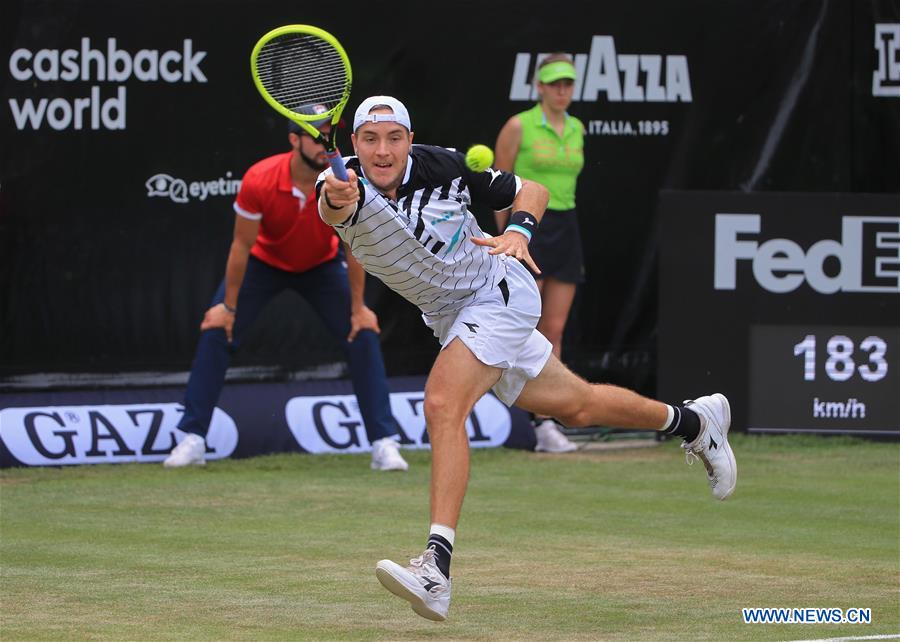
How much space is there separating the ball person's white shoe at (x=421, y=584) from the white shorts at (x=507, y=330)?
0.94 m

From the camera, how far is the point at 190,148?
1020 centimetres

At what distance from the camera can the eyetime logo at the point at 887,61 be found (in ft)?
36.1

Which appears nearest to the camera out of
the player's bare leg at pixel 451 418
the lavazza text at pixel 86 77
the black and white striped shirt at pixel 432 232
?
the player's bare leg at pixel 451 418

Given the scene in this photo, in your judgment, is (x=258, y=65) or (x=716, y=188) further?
(x=716, y=188)

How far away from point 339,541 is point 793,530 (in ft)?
6.97

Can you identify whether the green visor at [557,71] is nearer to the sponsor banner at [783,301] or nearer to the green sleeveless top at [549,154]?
the green sleeveless top at [549,154]

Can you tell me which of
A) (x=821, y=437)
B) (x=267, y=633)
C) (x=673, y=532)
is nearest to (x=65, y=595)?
(x=267, y=633)

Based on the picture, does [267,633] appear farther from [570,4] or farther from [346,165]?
[570,4]

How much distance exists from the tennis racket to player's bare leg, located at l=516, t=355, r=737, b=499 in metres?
1.42

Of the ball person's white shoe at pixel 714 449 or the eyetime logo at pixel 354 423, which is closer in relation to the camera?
the ball person's white shoe at pixel 714 449

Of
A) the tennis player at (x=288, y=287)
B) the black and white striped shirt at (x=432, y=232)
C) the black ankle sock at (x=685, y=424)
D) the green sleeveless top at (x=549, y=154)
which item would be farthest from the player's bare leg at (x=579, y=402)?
the green sleeveless top at (x=549, y=154)

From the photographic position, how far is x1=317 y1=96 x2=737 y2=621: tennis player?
579cm

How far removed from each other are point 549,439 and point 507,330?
4232 millimetres

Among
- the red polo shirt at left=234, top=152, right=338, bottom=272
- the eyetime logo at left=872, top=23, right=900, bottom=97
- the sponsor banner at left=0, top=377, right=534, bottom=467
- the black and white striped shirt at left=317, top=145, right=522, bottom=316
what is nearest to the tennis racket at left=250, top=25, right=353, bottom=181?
the black and white striped shirt at left=317, top=145, right=522, bottom=316
